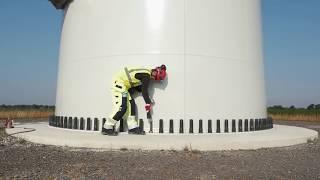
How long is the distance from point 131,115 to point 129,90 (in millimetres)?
678

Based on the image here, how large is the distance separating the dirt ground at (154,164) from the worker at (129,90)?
6.05ft

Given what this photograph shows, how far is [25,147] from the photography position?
338 inches

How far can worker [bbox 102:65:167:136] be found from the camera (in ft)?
32.3

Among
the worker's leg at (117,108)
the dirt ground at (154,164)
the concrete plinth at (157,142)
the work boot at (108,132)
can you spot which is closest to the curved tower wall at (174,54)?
the worker's leg at (117,108)

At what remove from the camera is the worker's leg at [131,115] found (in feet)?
32.9

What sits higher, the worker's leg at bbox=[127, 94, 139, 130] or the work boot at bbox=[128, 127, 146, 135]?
the worker's leg at bbox=[127, 94, 139, 130]

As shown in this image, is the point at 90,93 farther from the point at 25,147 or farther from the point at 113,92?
the point at 25,147

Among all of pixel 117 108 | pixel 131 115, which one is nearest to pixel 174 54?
pixel 131 115

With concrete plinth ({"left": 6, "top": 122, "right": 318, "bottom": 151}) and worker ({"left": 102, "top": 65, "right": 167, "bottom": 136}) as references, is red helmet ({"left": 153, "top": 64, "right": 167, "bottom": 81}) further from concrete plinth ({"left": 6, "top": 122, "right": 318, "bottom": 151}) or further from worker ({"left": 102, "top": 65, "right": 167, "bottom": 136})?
concrete plinth ({"left": 6, "top": 122, "right": 318, "bottom": 151})

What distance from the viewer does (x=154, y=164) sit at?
21.8 ft

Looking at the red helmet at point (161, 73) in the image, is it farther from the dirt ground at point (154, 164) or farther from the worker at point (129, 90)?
the dirt ground at point (154, 164)

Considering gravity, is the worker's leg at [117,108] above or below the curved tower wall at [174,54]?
below

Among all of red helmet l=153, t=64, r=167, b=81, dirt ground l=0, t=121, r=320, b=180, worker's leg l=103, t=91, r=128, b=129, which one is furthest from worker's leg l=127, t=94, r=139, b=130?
dirt ground l=0, t=121, r=320, b=180

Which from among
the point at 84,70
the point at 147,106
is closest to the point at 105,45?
the point at 84,70
